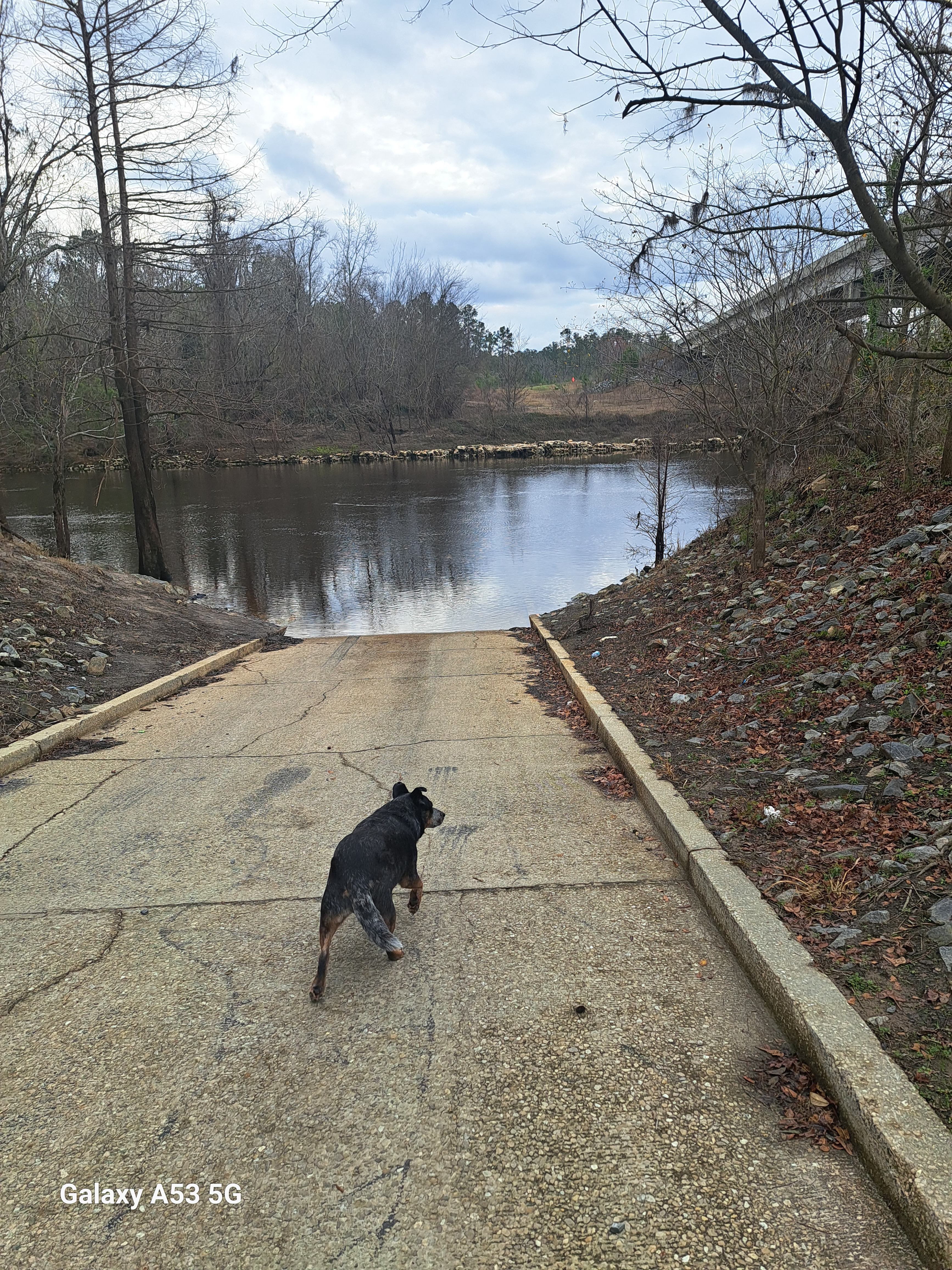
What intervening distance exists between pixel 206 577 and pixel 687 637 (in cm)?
1464

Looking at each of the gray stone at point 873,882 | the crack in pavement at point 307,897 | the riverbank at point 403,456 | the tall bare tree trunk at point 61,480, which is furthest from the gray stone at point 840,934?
the riverbank at point 403,456

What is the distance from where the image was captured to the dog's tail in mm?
3066

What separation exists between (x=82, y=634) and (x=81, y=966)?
6804 millimetres

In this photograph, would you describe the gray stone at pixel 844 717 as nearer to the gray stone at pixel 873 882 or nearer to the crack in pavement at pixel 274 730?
the gray stone at pixel 873 882

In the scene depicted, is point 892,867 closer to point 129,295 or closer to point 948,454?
point 948,454

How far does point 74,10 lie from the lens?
13719mm

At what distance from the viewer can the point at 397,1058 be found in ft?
9.05

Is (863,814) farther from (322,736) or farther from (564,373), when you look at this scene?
(564,373)

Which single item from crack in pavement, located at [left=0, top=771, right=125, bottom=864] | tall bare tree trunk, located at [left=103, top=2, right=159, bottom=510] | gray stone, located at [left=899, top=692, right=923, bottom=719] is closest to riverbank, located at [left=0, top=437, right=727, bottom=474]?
tall bare tree trunk, located at [left=103, top=2, right=159, bottom=510]

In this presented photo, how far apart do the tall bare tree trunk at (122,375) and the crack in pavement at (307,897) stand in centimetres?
1185

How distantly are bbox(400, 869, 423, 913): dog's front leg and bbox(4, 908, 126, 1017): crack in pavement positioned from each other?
4.20 ft

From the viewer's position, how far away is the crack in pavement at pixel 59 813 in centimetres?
457

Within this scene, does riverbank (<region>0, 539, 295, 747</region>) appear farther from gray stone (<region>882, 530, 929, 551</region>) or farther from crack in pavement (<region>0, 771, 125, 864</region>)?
gray stone (<region>882, 530, 929, 551</region>)

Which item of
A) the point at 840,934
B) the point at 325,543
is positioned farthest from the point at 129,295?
the point at 840,934
